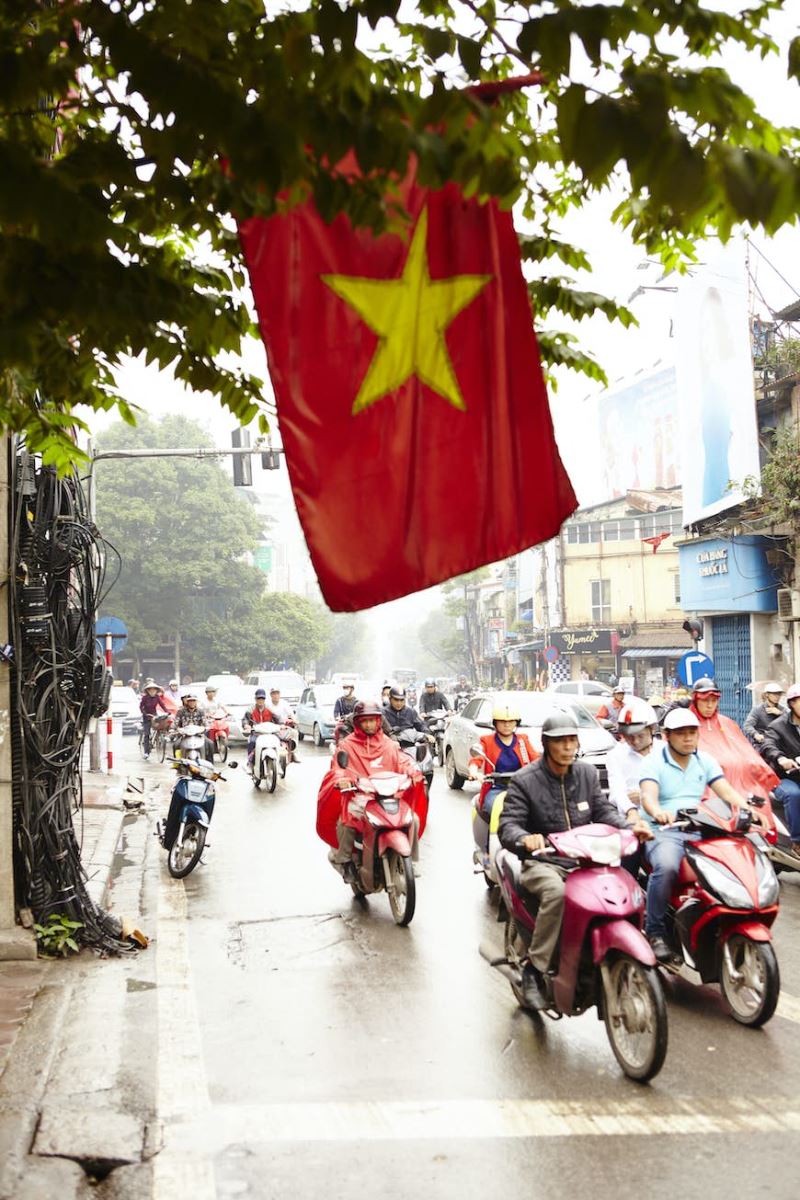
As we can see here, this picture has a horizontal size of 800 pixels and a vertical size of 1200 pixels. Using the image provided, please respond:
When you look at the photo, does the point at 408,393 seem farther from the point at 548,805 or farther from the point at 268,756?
the point at 268,756

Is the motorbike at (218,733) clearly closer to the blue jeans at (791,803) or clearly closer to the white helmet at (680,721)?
the blue jeans at (791,803)

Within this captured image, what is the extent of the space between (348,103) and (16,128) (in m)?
1.55

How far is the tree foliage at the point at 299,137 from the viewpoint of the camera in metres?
2.79

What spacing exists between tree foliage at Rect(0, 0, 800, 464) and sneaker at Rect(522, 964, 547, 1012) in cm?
360

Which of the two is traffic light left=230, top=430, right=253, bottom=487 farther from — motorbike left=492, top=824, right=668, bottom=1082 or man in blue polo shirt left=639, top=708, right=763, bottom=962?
motorbike left=492, top=824, right=668, bottom=1082

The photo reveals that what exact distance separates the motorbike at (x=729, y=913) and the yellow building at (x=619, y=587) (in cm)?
4691

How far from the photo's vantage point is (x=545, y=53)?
298 centimetres

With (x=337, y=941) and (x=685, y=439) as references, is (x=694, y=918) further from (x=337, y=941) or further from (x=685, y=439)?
(x=685, y=439)

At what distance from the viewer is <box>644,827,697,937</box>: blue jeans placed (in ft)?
21.2

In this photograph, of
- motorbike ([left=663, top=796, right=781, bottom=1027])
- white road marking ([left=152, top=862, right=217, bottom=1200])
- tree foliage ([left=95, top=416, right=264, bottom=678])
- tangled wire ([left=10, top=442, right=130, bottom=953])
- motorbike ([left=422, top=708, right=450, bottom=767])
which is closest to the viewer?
white road marking ([left=152, top=862, right=217, bottom=1200])

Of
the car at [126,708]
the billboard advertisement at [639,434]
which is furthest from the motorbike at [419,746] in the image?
the billboard advertisement at [639,434]

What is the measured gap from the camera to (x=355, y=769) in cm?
931

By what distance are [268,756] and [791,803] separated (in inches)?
419

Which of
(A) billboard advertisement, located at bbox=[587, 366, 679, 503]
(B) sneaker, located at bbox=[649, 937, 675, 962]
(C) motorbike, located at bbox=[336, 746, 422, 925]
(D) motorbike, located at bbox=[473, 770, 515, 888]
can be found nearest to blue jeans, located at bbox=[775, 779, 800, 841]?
(D) motorbike, located at bbox=[473, 770, 515, 888]
